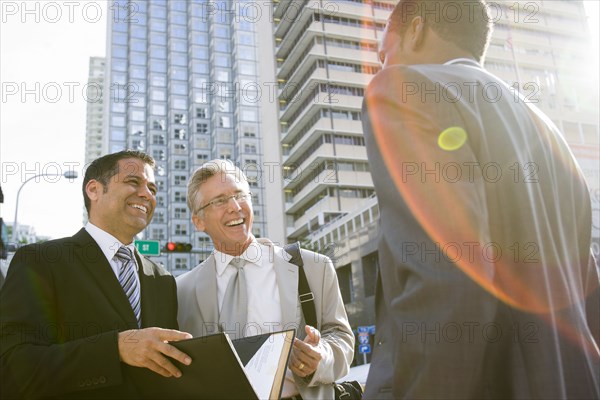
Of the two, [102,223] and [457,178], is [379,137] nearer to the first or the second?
[457,178]

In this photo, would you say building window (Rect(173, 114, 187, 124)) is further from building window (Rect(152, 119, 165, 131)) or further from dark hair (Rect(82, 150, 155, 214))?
dark hair (Rect(82, 150, 155, 214))

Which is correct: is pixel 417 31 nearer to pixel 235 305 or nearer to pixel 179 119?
pixel 235 305

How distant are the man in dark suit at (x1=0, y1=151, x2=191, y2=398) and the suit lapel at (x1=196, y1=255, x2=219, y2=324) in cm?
17

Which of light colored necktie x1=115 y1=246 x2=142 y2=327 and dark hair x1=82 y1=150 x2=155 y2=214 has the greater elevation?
dark hair x1=82 y1=150 x2=155 y2=214

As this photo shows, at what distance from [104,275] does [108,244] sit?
300mm

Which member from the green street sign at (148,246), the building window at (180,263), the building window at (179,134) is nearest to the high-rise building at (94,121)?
the building window at (179,134)

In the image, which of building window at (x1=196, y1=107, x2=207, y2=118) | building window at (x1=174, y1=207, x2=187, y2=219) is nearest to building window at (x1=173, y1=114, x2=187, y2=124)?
building window at (x1=196, y1=107, x2=207, y2=118)

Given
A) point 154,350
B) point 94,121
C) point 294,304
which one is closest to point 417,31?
point 154,350

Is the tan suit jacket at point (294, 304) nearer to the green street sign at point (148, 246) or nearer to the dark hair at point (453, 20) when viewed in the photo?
the dark hair at point (453, 20)

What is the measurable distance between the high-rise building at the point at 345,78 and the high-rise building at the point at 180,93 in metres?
22.1

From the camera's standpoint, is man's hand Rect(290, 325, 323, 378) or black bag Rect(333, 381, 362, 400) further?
black bag Rect(333, 381, 362, 400)

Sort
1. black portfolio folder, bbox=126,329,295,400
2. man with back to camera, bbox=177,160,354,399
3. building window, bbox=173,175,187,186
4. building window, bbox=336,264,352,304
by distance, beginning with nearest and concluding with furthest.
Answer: black portfolio folder, bbox=126,329,295,400 < man with back to camera, bbox=177,160,354,399 < building window, bbox=336,264,352,304 < building window, bbox=173,175,187,186

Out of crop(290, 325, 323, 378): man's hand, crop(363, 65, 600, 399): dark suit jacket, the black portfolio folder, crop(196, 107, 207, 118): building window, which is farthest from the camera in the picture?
crop(196, 107, 207, 118): building window

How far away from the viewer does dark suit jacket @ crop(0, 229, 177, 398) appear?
2.45 meters
